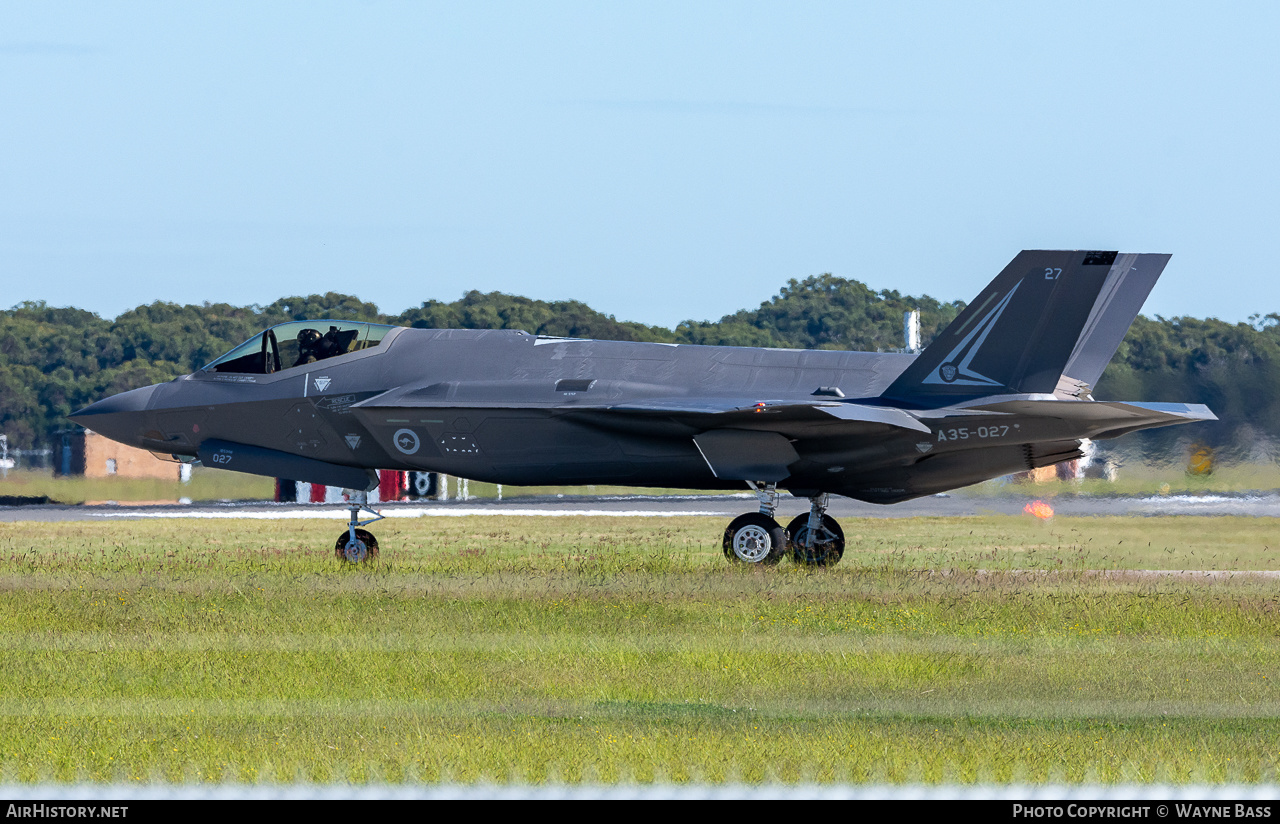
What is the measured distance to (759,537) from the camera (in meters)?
17.1

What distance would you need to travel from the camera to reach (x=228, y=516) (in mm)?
32875

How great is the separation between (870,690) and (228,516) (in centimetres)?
2594

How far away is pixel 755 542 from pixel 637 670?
7.30m

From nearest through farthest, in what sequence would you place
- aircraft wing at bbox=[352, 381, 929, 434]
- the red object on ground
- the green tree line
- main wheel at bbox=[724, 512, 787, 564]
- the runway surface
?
aircraft wing at bbox=[352, 381, 929, 434] < main wheel at bbox=[724, 512, 787, 564] < the red object on ground < the runway surface < the green tree line

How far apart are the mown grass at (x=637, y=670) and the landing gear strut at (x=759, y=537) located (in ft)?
1.14

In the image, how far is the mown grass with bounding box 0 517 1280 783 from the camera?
7180 mm

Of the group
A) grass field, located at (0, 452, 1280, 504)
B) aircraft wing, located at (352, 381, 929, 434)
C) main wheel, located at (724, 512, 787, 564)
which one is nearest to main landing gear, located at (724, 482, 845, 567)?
main wheel, located at (724, 512, 787, 564)

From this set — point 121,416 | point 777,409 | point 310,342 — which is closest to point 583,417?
point 777,409

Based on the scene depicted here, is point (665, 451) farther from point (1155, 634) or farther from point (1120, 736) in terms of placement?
point (1120, 736)

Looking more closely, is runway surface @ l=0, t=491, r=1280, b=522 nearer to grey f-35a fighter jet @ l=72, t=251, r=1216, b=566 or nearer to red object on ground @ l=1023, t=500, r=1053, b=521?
red object on ground @ l=1023, t=500, r=1053, b=521

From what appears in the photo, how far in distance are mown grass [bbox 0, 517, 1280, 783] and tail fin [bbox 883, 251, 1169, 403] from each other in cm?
222

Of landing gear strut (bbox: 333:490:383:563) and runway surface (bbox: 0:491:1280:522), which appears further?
runway surface (bbox: 0:491:1280:522)
